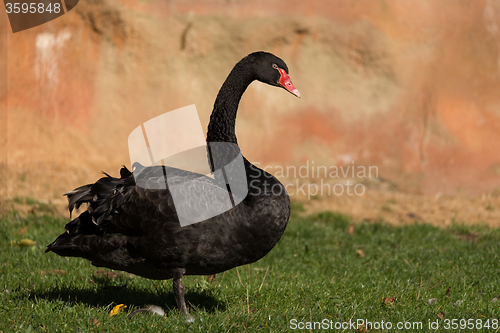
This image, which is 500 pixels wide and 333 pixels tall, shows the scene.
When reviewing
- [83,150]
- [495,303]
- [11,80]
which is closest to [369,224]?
[495,303]

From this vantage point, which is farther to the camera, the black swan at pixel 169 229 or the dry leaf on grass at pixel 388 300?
the dry leaf on grass at pixel 388 300

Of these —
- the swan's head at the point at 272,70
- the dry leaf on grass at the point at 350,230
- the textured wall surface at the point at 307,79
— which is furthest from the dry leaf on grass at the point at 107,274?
the textured wall surface at the point at 307,79

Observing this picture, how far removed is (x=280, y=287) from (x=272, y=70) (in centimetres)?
198

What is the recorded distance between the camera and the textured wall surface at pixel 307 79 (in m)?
11.0

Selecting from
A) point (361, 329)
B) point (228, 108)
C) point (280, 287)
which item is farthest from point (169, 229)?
point (361, 329)

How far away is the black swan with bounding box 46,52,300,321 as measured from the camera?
135 inches

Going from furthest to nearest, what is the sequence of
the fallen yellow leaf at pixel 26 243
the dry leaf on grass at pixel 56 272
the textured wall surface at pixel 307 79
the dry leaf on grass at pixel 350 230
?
the textured wall surface at pixel 307 79 → the dry leaf on grass at pixel 350 230 → the fallen yellow leaf at pixel 26 243 → the dry leaf on grass at pixel 56 272

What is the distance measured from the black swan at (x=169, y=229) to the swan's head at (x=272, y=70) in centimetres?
56

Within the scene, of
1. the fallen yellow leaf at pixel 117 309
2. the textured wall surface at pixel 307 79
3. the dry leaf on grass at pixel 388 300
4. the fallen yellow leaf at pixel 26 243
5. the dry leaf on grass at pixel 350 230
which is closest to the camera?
the fallen yellow leaf at pixel 117 309

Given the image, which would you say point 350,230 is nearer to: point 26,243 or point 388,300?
point 388,300

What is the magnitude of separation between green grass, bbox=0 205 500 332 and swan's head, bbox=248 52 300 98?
1.76 m

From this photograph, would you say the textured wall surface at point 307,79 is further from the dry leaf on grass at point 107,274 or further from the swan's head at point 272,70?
the swan's head at point 272,70

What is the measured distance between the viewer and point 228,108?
4012 mm

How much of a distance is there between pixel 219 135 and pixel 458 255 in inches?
142
